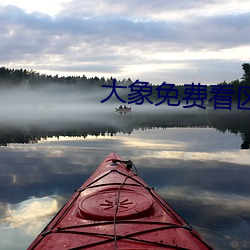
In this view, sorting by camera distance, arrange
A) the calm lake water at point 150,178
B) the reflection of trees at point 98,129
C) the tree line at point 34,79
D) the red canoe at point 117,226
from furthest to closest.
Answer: the tree line at point 34,79 < the reflection of trees at point 98,129 < the calm lake water at point 150,178 < the red canoe at point 117,226

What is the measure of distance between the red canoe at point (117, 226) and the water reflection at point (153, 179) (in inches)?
64.6

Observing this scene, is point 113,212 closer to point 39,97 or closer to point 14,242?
point 14,242

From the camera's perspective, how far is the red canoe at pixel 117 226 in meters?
4.55

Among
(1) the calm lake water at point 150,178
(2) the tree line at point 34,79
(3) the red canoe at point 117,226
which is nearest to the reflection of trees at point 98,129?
(1) the calm lake water at point 150,178

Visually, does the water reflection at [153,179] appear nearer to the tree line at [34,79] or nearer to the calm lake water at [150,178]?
the calm lake water at [150,178]

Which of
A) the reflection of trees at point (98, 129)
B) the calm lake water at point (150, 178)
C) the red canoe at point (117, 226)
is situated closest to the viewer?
the red canoe at point (117, 226)

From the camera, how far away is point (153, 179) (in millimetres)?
11594

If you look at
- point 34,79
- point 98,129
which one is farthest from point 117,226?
point 34,79

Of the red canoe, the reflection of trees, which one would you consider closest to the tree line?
the reflection of trees

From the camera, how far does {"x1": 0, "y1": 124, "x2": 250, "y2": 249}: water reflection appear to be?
24.4 ft

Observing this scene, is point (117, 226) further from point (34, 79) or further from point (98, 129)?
point (34, 79)

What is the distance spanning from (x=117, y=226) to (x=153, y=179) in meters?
6.69

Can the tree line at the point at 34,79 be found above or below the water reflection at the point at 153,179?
above

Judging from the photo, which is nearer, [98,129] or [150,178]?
[150,178]
